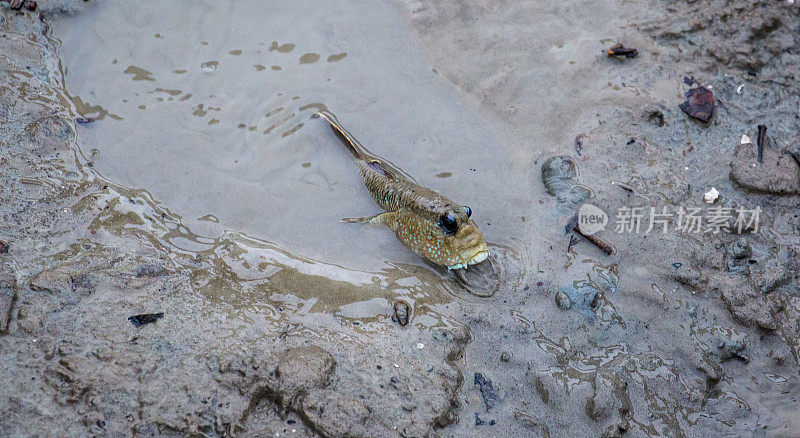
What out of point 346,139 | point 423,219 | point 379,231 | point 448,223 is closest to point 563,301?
point 448,223

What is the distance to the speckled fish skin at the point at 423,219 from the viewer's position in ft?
11.8

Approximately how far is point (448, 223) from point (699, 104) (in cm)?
299

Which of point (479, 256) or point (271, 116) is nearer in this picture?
point (479, 256)

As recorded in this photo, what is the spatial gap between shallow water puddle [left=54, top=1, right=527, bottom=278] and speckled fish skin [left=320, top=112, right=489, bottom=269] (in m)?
0.20

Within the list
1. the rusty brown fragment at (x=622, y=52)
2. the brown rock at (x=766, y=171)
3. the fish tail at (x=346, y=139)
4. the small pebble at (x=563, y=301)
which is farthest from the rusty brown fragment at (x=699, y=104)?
the fish tail at (x=346, y=139)

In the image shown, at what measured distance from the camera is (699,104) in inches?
186

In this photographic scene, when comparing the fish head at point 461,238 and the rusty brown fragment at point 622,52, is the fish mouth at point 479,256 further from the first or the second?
the rusty brown fragment at point 622,52

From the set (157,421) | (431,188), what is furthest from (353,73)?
(157,421)

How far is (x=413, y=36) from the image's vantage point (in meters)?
5.27

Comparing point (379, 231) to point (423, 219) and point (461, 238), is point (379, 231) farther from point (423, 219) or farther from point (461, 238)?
point (461, 238)

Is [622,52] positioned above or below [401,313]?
above

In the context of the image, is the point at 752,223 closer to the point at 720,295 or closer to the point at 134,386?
the point at 720,295

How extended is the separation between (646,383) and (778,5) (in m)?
4.40

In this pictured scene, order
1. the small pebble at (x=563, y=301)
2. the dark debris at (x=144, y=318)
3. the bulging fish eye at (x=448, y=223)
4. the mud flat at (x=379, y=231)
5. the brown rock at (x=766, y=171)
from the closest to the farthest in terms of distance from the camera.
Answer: the mud flat at (x=379, y=231) < the dark debris at (x=144, y=318) < the bulging fish eye at (x=448, y=223) < the small pebble at (x=563, y=301) < the brown rock at (x=766, y=171)
